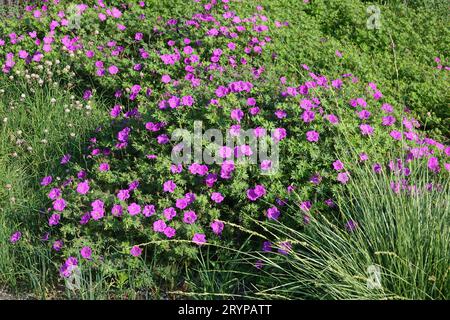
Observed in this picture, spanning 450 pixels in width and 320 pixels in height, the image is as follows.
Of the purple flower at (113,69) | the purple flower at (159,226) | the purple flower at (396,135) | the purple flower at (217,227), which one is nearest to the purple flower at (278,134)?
the purple flower at (217,227)

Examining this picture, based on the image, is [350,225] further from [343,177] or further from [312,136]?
[312,136]

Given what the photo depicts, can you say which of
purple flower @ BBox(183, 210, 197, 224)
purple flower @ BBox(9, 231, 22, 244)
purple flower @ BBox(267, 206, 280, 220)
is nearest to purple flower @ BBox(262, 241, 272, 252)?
purple flower @ BBox(267, 206, 280, 220)

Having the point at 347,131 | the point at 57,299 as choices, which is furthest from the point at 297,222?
the point at 57,299

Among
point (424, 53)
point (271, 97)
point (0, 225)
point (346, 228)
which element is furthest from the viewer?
point (424, 53)

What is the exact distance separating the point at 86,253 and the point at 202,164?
80cm

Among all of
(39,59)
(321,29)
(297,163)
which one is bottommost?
(297,163)

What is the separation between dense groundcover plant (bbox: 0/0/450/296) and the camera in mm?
3111

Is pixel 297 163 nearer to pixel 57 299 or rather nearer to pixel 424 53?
pixel 57 299

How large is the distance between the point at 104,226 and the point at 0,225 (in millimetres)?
618

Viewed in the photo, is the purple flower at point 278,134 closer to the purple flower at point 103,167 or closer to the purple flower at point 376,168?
the purple flower at point 376,168

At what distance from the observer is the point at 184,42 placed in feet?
15.2

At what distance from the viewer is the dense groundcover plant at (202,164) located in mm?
3111

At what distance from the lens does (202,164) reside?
10.8 feet

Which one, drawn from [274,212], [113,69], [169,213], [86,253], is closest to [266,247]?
[274,212]
